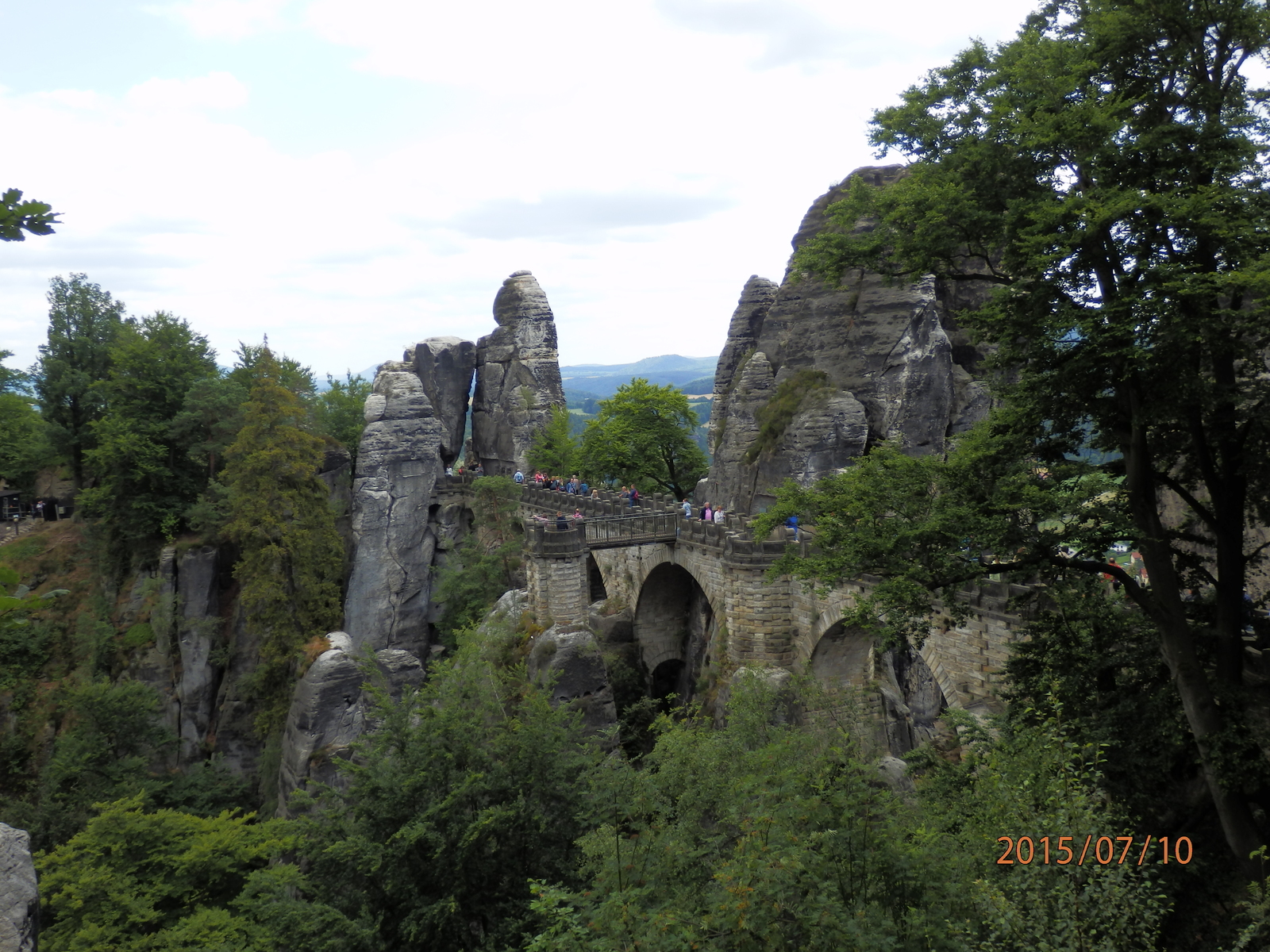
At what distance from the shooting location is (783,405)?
1257 inches

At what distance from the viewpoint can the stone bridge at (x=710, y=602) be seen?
61.2ft

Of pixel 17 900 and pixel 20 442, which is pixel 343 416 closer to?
pixel 20 442

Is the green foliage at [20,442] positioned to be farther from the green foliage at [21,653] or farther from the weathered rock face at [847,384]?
the weathered rock face at [847,384]

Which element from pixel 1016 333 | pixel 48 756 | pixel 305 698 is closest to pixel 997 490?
pixel 1016 333

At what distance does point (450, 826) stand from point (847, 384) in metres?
23.8

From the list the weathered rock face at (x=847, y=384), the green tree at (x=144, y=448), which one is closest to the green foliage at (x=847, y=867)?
the weathered rock face at (x=847, y=384)

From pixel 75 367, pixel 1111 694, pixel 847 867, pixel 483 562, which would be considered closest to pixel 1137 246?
pixel 1111 694

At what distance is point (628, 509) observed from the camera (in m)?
30.7

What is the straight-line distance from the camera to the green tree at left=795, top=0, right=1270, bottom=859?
33.2 feet

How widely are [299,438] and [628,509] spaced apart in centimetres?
1281

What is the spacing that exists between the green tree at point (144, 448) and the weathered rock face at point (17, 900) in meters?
31.3

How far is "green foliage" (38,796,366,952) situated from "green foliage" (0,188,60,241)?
38.9 feet

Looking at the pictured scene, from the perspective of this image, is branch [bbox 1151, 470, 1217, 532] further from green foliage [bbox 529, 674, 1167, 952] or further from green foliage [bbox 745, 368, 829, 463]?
green foliage [bbox 745, 368, 829, 463]

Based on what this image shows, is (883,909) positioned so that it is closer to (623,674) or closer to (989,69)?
(989,69)
